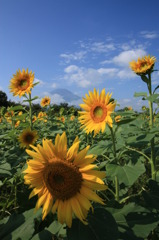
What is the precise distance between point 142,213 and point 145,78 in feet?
4.88

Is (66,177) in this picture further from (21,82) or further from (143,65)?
(21,82)

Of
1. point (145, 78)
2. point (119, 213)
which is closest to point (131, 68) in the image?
point (145, 78)

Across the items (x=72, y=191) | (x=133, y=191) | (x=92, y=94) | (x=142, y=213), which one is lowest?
(x=133, y=191)

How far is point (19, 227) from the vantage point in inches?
49.9

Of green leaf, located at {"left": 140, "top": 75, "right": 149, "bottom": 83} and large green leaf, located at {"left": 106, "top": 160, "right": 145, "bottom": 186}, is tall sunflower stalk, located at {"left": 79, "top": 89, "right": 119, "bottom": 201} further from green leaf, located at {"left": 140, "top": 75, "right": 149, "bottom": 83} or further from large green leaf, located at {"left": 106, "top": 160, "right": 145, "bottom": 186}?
green leaf, located at {"left": 140, "top": 75, "right": 149, "bottom": 83}

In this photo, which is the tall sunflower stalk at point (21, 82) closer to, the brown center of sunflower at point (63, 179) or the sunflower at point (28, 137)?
the sunflower at point (28, 137)

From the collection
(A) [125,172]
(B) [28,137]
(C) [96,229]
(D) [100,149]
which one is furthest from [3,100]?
(C) [96,229]

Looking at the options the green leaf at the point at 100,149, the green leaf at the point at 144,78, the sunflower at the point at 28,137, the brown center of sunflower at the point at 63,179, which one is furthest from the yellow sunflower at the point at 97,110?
the sunflower at the point at 28,137

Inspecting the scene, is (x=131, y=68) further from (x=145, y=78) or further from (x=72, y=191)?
(x=72, y=191)

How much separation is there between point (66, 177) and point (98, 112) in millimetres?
1067

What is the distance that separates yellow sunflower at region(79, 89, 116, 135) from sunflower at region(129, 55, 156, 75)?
729mm

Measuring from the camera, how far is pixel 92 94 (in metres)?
2.15

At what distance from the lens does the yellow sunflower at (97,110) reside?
203 cm

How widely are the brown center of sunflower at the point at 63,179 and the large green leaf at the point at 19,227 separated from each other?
0.69 feet
